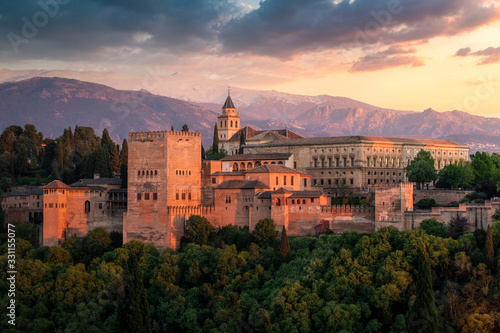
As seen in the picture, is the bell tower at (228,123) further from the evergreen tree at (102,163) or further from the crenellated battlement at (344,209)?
the crenellated battlement at (344,209)

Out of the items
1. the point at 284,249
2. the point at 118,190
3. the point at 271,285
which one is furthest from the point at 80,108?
the point at 271,285

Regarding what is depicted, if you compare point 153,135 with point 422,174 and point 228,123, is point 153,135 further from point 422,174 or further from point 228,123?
point 228,123

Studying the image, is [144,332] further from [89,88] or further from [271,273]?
[89,88]

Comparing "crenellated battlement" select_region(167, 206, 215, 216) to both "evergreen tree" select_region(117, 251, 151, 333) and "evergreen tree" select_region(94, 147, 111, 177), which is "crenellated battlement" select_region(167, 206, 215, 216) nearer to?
"evergreen tree" select_region(117, 251, 151, 333)

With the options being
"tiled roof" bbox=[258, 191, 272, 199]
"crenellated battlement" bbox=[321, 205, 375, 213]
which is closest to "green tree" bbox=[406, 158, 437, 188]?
"crenellated battlement" bbox=[321, 205, 375, 213]

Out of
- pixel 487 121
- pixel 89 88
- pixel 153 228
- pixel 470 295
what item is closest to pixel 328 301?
pixel 470 295

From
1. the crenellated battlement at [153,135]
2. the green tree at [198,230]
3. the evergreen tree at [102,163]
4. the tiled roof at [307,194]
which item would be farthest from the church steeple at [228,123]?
the tiled roof at [307,194]
